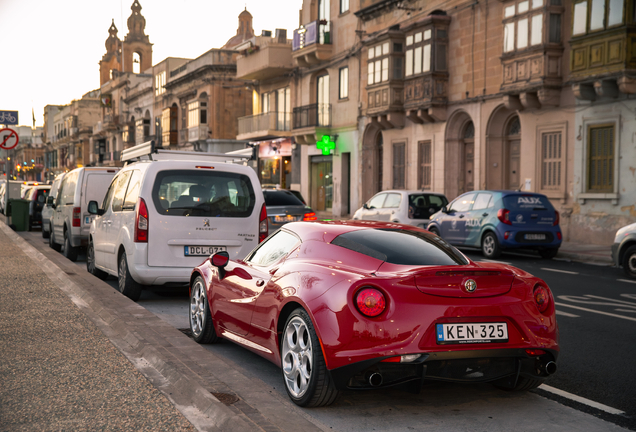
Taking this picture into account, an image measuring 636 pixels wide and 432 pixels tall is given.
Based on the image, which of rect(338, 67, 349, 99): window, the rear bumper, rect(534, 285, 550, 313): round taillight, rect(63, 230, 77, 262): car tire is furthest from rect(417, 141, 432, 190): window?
the rear bumper

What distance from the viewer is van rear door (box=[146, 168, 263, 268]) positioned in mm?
9523

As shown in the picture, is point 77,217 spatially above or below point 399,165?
below

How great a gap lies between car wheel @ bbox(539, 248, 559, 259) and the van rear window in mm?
9664

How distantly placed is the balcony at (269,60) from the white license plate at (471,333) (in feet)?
118

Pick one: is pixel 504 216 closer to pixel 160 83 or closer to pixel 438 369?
pixel 438 369

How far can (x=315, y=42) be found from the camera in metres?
36.2

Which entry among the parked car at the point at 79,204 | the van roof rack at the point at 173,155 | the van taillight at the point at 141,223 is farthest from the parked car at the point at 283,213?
the van taillight at the point at 141,223

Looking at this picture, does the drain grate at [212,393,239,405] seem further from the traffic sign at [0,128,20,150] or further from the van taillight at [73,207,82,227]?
the traffic sign at [0,128,20,150]

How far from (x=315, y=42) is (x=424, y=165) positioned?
410 inches

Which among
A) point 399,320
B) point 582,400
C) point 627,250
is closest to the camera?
point 399,320

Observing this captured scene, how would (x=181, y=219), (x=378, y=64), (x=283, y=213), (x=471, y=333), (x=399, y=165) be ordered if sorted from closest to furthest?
(x=471, y=333), (x=181, y=219), (x=283, y=213), (x=378, y=64), (x=399, y=165)

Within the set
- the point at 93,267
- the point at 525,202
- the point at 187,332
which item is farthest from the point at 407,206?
the point at 187,332

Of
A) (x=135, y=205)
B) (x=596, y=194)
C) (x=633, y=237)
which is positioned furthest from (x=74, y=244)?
(x=596, y=194)

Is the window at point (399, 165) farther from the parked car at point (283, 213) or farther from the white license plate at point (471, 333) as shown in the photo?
the white license plate at point (471, 333)
